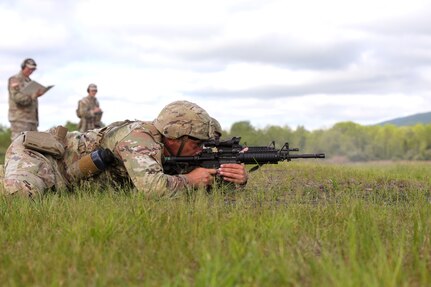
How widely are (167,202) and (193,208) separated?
33 centimetres

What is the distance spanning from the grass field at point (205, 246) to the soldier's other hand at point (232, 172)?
1109 millimetres

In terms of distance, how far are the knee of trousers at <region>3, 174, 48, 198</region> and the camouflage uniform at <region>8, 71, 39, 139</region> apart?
788 cm

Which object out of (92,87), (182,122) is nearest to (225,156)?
(182,122)

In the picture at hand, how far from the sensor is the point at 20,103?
13.7 m

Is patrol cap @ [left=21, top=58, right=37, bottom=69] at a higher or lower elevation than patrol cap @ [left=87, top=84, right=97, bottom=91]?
higher

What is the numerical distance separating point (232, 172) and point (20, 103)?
910 cm

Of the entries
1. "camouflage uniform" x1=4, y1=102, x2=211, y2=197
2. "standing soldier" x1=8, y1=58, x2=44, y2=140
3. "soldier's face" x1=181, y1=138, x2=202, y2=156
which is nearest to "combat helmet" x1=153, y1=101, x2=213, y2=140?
"camouflage uniform" x1=4, y1=102, x2=211, y2=197

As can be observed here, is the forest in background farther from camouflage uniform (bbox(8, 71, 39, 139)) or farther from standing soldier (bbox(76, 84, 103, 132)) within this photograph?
camouflage uniform (bbox(8, 71, 39, 139))

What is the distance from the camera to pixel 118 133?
6223mm

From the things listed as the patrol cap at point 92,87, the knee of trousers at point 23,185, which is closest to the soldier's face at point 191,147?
the knee of trousers at point 23,185

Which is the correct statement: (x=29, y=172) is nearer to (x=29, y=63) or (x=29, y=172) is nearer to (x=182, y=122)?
(x=182, y=122)

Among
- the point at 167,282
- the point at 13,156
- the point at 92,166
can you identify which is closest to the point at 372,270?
the point at 167,282

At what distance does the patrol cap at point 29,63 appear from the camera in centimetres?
1344

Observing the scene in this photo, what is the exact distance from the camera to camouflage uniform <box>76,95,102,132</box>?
17.7 metres
